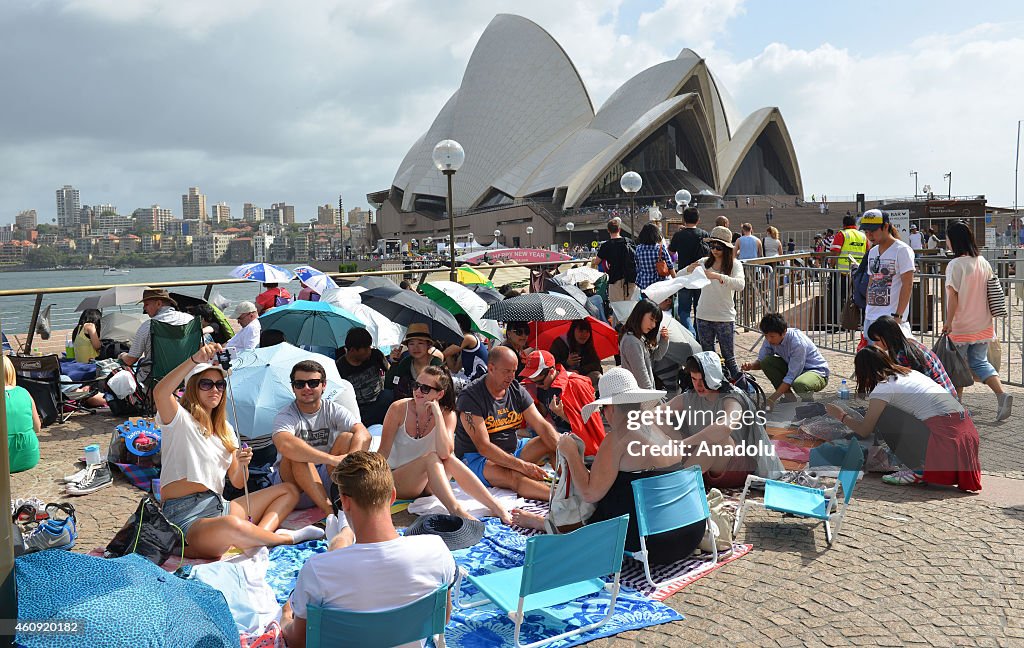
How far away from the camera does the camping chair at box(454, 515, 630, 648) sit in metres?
2.76

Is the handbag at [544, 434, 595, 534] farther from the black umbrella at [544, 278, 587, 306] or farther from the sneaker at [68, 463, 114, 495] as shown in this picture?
the black umbrella at [544, 278, 587, 306]

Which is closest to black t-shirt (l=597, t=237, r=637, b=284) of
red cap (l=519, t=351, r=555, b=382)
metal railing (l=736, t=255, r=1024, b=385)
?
metal railing (l=736, t=255, r=1024, b=385)

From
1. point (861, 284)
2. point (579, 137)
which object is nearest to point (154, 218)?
point (579, 137)

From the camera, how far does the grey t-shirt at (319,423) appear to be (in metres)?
4.34

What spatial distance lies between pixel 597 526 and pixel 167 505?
2142 mm

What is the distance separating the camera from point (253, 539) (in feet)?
12.4

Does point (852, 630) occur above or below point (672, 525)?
below

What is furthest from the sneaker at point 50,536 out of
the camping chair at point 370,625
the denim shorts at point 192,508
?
the camping chair at point 370,625

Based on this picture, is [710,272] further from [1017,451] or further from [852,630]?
[852,630]

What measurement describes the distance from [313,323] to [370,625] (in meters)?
4.59

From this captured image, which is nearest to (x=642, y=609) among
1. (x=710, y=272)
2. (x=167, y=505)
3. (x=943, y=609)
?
(x=943, y=609)

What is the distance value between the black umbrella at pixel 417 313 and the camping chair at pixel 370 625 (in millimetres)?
4394

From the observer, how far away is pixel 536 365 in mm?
5535

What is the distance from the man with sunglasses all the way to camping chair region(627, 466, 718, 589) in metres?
1.73
